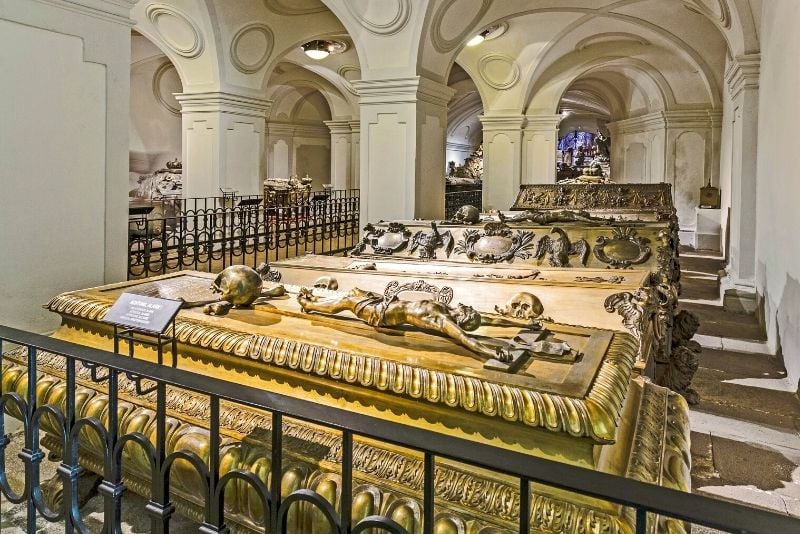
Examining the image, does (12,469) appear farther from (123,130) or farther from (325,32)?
(325,32)

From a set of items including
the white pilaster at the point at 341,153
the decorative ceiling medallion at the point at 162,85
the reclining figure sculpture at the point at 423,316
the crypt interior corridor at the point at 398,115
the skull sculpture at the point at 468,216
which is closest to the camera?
the reclining figure sculpture at the point at 423,316

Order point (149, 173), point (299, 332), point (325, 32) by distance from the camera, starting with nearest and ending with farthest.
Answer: point (299, 332)
point (325, 32)
point (149, 173)

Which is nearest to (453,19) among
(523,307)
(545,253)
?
(545,253)

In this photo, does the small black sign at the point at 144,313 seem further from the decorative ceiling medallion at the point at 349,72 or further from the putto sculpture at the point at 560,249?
the decorative ceiling medallion at the point at 349,72

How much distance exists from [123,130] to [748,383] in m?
5.03

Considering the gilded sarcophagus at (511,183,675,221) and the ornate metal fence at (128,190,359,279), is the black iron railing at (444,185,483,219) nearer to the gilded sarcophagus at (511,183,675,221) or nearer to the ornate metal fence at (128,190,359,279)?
the ornate metal fence at (128,190,359,279)

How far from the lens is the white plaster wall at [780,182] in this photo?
4668 mm

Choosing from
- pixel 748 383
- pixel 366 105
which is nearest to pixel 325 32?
pixel 366 105

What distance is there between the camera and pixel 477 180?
2453 cm

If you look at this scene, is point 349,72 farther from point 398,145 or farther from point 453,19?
point 398,145

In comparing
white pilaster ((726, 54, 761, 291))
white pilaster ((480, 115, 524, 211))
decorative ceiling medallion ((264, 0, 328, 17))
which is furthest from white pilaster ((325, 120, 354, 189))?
white pilaster ((726, 54, 761, 291))

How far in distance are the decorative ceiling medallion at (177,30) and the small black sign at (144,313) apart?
26.0 ft

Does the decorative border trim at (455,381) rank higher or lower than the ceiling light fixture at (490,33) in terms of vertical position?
lower

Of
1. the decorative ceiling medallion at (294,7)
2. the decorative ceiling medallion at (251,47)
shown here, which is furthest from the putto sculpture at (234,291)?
the decorative ceiling medallion at (294,7)
